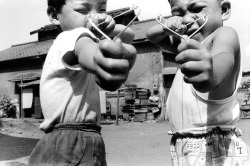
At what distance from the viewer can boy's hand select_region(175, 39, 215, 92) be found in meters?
1.07

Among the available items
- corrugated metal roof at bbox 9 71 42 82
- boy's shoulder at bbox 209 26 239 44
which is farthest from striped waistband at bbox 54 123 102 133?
corrugated metal roof at bbox 9 71 42 82

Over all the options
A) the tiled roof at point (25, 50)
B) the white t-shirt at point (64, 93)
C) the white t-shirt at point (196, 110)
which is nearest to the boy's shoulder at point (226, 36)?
the white t-shirt at point (196, 110)

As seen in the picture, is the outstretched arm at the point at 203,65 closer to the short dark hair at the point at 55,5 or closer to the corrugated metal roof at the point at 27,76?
the short dark hair at the point at 55,5

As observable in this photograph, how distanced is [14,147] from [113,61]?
26.9ft

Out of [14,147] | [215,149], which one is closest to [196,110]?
[215,149]

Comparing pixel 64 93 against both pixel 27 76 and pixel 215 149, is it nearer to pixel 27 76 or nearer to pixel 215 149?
pixel 215 149

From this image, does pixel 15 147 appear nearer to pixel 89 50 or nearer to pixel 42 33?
pixel 89 50

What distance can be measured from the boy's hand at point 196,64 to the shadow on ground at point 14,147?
661 cm

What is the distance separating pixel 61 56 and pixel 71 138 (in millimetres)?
410

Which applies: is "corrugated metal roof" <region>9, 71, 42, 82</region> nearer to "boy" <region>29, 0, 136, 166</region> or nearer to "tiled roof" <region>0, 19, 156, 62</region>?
"tiled roof" <region>0, 19, 156, 62</region>

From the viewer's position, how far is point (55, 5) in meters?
1.78

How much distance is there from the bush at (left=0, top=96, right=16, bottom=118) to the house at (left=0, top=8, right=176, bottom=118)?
0.41 metres

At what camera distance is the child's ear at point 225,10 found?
6.13 feet

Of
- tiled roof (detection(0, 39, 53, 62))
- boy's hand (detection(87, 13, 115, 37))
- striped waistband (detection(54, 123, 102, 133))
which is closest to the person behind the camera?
boy's hand (detection(87, 13, 115, 37))
